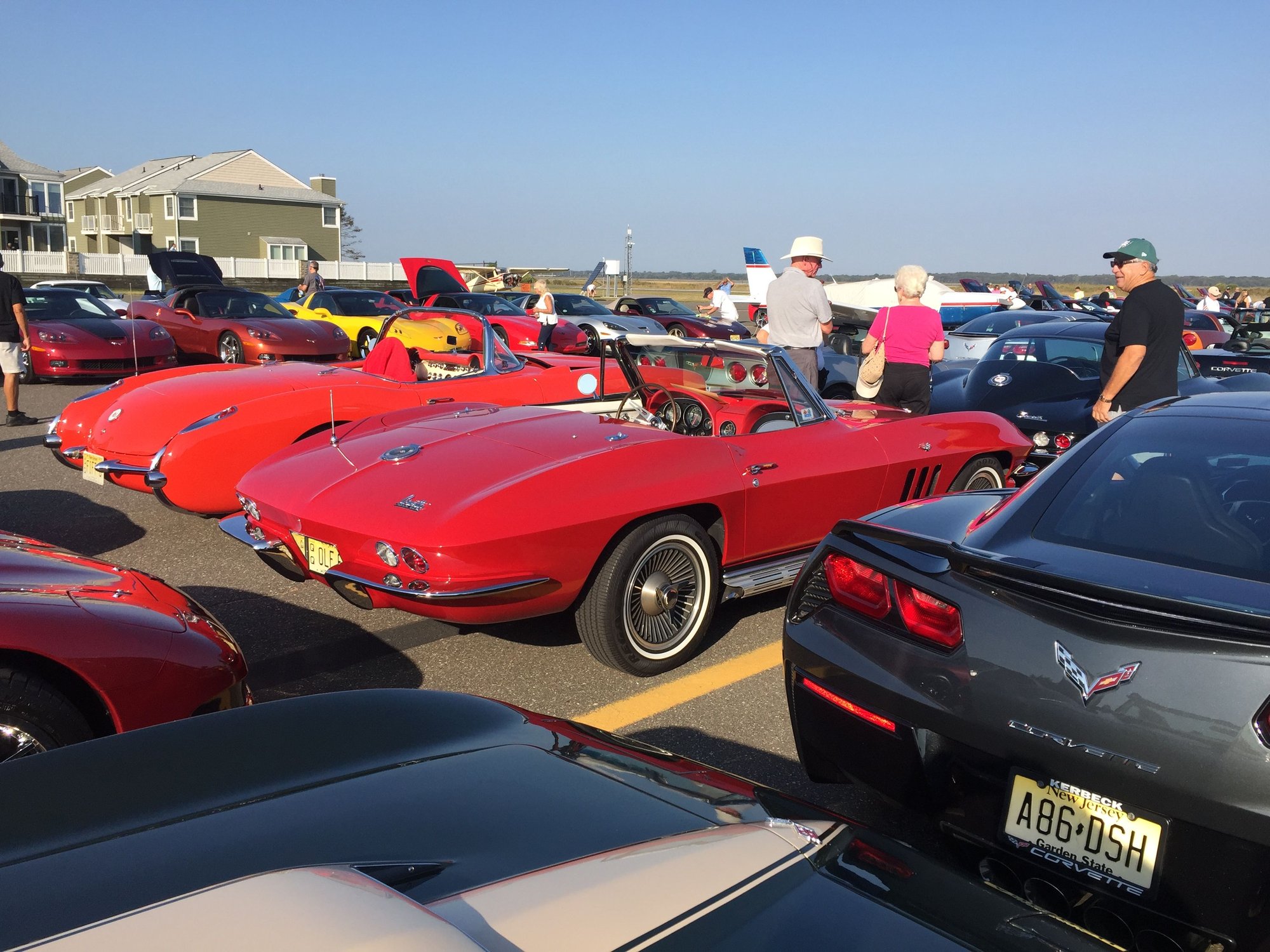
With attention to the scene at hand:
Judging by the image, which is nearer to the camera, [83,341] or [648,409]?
[648,409]

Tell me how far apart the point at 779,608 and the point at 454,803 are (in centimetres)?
391

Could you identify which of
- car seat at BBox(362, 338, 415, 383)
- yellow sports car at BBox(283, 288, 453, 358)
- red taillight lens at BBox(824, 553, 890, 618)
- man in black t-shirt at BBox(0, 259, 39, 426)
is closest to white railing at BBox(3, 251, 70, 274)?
yellow sports car at BBox(283, 288, 453, 358)

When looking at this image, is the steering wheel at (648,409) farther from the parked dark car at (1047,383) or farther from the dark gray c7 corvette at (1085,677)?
the parked dark car at (1047,383)

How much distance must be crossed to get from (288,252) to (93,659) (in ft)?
179

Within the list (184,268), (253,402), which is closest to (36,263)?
(184,268)

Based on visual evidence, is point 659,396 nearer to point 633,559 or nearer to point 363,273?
point 633,559

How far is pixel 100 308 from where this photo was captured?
14.0 m

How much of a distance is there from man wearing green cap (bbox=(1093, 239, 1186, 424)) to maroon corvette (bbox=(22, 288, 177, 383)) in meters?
10.5

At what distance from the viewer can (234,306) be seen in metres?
15.3

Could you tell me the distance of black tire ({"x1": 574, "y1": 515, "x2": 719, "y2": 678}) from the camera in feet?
13.5

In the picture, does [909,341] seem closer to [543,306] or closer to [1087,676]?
[1087,676]

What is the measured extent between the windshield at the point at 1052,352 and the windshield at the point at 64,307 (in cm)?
1110

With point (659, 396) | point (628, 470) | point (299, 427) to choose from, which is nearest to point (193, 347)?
point (299, 427)

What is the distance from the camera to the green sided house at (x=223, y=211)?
5125cm
